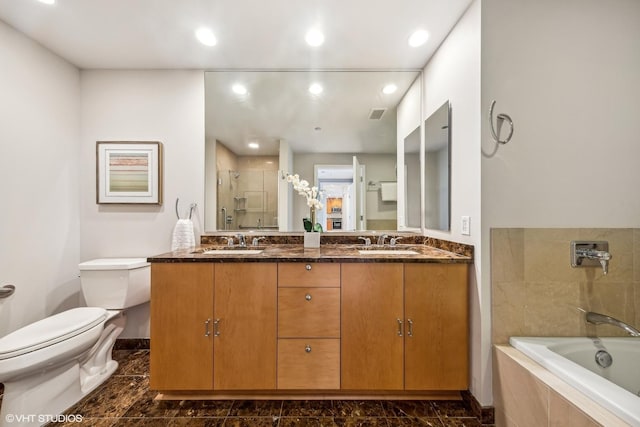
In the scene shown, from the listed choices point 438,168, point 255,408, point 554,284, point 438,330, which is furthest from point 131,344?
point 554,284

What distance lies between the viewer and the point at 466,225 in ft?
5.14

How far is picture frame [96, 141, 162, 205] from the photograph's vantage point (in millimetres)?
2152

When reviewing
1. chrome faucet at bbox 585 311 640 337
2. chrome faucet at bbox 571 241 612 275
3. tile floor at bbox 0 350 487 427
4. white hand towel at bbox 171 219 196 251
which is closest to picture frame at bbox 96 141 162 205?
white hand towel at bbox 171 219 196 251

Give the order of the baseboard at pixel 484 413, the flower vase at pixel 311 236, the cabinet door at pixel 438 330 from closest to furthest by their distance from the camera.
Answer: the baseboard at pixel 484 413 < the cabinet door at pixel 438 330 < the flower vase at pixel 311 236

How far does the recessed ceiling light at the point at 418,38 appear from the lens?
174 centimetres

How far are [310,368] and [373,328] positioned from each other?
437mm

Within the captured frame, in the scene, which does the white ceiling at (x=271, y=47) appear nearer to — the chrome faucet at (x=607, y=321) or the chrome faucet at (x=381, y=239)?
the chrome faucet at (x=381, y=239)

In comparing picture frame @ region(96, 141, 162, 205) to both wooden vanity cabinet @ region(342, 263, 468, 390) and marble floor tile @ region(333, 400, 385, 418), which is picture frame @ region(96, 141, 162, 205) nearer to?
wooden vanity cabinet @ region(342, 263, 468, 390)

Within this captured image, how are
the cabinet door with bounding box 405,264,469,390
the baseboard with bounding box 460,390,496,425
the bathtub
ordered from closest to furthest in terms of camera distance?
1. the bathtub
2. the baseboard with bounding box 460,390,496,425
3. the cabinet door with bounding box 405,264,469,390

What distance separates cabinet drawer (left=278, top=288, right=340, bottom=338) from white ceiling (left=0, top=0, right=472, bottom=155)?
3.99ft

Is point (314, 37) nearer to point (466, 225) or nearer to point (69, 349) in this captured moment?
point (466, 225)

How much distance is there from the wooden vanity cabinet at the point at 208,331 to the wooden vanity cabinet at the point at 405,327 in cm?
48

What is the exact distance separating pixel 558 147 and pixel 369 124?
1.28m

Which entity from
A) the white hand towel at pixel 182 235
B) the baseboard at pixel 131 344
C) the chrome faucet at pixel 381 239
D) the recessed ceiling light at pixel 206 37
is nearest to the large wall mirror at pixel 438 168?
the chrome faucet at pixel 381 239
